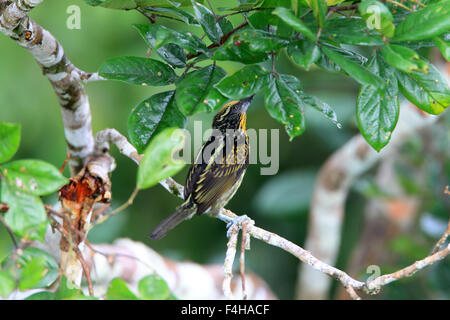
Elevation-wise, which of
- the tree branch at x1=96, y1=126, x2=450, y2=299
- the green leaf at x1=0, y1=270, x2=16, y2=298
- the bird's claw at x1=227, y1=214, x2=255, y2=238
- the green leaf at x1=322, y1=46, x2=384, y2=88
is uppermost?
the green leaf at x1=322, y1=46, x2=384, y2=88

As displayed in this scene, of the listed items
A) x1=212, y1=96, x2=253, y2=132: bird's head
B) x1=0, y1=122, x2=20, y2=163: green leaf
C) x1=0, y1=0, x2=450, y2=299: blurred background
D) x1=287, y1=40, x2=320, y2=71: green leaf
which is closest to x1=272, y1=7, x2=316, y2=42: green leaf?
x1=287, y1=40, x2=320, y2=71: green leaf

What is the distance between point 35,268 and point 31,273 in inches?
0.4

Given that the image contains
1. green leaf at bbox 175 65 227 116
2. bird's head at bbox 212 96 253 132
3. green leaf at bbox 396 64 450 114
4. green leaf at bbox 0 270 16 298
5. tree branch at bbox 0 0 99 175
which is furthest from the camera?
bird's head at bbox 212 96 253 132

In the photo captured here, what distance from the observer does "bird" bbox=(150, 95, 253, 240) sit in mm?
1800

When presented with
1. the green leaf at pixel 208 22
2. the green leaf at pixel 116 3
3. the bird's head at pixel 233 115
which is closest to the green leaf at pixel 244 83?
the green leaf at pixel 208 22

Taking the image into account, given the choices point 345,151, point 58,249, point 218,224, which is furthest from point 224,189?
point 218,224

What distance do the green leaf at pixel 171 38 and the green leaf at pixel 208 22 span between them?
0.03 metres

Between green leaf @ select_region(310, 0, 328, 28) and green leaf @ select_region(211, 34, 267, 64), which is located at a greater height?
green leaf @ select_region(310, 0, 328, 28)

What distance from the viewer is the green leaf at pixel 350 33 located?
957 millimetres

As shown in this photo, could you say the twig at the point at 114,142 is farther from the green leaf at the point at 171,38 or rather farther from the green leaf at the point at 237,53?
the green leaf at the point at 237,53

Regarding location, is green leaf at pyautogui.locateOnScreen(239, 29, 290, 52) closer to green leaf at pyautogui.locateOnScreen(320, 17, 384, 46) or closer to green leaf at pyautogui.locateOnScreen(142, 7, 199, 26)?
green leaf at pyautogui.locateOnScreen(320, 17, 384, 46)

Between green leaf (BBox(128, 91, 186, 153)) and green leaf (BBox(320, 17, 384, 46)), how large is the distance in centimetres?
41

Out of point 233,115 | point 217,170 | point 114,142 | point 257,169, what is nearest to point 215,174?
point 217,170
